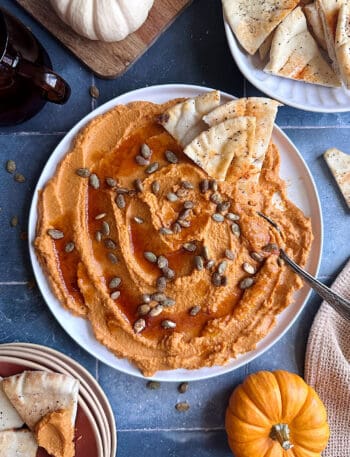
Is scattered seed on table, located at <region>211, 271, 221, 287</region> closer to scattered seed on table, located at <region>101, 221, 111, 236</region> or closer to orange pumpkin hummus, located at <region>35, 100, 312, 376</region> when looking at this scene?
orange pumpkin hummus, located at <region>35, 100, 312, 376</region>

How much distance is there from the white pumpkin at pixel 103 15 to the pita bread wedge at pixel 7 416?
46.6 inches

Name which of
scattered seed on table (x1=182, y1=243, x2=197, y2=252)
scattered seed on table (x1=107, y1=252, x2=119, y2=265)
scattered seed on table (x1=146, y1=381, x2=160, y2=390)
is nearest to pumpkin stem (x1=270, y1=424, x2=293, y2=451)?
scattered seed on table (x1=146, y1=381, x2=160, y2=390)

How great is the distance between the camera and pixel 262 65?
2158 mm

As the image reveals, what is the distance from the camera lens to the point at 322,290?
2.03 metres

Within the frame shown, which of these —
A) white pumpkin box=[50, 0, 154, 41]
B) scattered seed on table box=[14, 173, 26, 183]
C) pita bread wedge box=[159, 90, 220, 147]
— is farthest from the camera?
scattered seed on table box=[14, 173, 26, 183]

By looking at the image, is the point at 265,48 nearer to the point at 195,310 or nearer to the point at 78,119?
the point at 78,119

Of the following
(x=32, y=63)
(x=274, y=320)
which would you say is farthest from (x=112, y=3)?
(x=274, y=320)

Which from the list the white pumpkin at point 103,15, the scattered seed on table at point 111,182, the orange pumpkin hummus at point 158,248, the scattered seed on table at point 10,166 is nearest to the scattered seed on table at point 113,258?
the orange pumpkin hummus at point 158,248

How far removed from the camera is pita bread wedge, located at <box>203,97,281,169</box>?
6.81 feet

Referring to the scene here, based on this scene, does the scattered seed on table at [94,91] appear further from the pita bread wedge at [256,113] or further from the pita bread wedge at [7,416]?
the pita bread wedge at [7,416]

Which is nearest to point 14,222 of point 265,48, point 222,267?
point 222,267

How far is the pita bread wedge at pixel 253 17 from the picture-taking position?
2.07 m

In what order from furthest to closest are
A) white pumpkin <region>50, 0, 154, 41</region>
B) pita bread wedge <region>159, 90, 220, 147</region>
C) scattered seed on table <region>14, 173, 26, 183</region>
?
1. scattered seed on table <region>14, 173, 26, 183</region>
2. pita bread wedge <region>159, 90, 220, 147</region>
3. white pumpkin <region>50, 0, 154, 41</region>

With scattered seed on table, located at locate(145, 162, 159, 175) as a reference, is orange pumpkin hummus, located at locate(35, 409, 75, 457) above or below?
below
